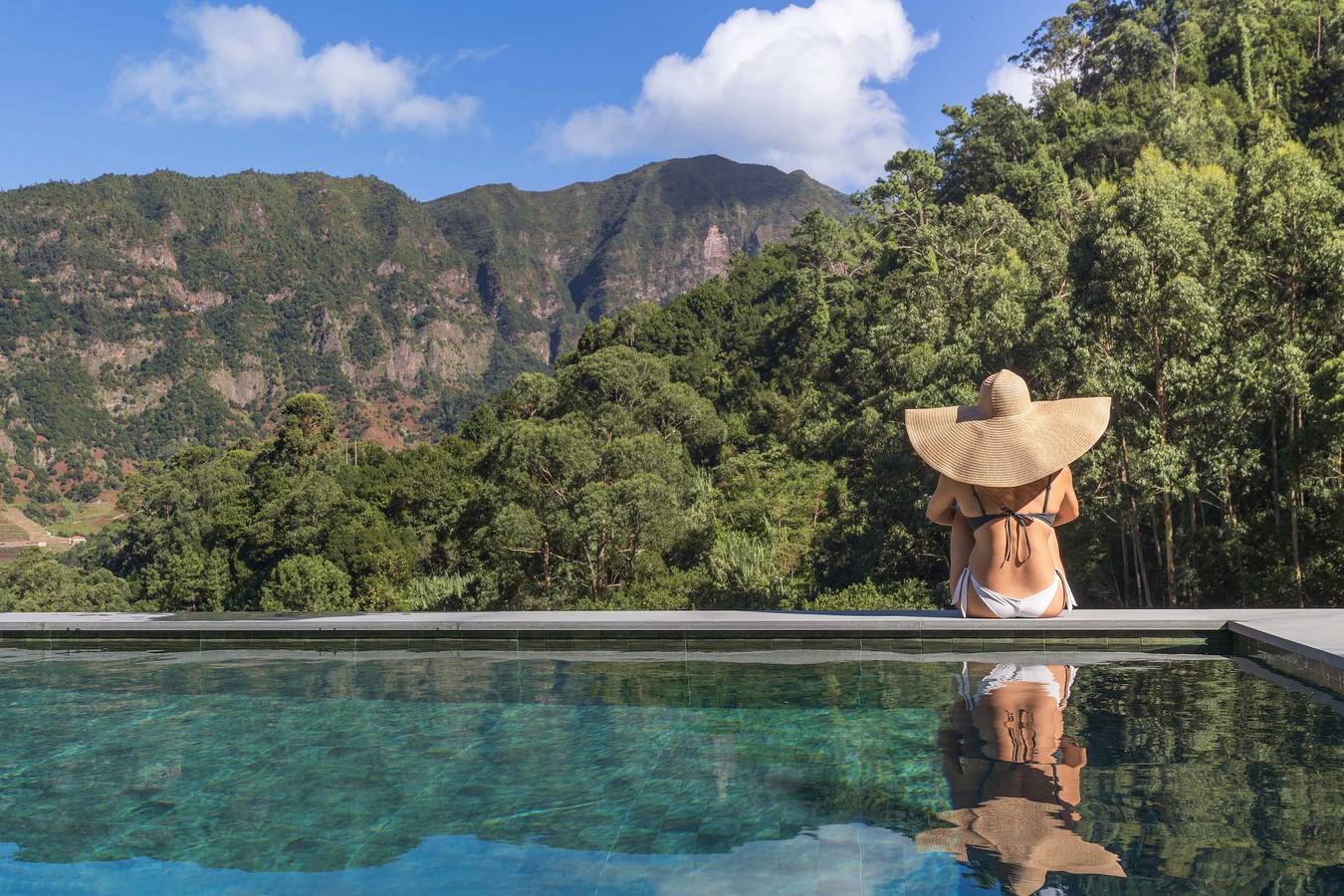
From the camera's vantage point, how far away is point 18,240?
144m

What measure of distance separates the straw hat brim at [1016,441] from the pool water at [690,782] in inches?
45.7

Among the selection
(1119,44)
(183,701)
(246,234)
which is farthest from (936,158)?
(246,234)

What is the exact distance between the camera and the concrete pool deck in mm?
6645

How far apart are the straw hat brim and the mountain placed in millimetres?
108860

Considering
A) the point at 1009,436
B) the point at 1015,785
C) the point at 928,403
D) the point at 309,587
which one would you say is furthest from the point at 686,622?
the point at 309,587

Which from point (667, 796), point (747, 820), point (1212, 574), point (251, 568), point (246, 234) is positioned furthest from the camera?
point (246, 234)

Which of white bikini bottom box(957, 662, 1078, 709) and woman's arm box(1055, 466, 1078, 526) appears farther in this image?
woman's arm box(1055, 466, 1078, 526)

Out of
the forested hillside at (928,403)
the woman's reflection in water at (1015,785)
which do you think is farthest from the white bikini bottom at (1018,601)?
the forested hillside at (928,403)

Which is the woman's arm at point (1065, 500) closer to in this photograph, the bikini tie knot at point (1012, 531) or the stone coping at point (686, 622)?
the bikini tie knot at point (1012, 531)

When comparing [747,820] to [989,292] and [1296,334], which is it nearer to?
[1296,334]

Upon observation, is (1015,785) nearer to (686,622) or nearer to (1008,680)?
(1008,680)

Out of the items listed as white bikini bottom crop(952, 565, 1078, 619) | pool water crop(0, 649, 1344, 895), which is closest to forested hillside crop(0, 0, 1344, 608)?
white bikini bottom crop(952, 565, 1078, 619)

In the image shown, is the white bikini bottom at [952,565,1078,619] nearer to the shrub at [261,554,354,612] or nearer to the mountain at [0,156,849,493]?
the shrub at [261,554,354,612]

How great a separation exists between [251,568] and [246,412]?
103224 mm
